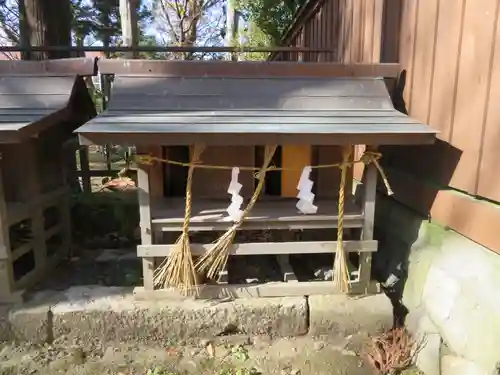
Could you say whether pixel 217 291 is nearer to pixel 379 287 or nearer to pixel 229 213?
pixel 229 213

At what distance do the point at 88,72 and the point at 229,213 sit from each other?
1610mm

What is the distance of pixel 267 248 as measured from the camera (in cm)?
310

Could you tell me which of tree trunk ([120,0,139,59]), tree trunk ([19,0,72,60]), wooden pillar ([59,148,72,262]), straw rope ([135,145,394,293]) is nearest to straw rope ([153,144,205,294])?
straw rope ([135,145,394,293])

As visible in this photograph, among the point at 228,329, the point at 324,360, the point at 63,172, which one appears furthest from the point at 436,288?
the point at 63,172

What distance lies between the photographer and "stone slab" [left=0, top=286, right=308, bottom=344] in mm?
3027

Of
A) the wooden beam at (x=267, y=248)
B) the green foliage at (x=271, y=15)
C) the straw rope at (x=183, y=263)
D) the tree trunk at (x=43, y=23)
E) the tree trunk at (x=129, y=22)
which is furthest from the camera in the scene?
the green foliage at (x=271, y=15)

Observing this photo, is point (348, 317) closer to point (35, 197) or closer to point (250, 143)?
point (250, 143)

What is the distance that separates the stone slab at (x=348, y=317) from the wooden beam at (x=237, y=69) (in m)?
1.76

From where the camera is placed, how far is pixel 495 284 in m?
2.28

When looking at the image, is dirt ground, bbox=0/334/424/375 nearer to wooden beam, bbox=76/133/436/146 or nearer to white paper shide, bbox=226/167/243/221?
white paper shide, bbox=226/167/243/221

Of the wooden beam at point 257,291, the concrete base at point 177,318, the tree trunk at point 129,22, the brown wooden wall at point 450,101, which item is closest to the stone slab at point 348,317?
the concrete base at point 177,318

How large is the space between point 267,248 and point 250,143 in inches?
32.8

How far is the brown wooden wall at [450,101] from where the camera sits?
2406 mm

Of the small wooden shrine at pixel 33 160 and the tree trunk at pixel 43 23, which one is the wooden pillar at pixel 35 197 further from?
the tree trunk at pixel 43 23
